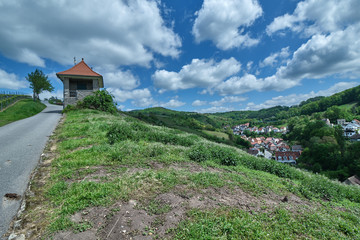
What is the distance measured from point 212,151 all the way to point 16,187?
22.1 ft

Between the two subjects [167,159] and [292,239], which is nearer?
[292,239]

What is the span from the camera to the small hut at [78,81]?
23422 mm

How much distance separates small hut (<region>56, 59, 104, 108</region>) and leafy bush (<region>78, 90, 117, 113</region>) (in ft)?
6.96

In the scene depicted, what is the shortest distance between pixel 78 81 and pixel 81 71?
166 cm

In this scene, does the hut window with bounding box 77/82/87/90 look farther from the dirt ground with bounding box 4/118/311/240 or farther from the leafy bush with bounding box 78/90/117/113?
the dirt ground with bounding box 4/118/311/240

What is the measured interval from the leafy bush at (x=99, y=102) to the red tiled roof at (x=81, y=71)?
375cm

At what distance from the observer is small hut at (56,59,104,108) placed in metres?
23.4

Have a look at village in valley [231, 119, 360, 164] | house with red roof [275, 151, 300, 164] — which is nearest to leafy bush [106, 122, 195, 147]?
village in valley [231, 119, 360, 164]

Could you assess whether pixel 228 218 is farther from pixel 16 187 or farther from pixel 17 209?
pixel 16 187

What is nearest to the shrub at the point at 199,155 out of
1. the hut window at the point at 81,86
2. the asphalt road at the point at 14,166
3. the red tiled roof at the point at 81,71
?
the asphalt road at the point at 14,166

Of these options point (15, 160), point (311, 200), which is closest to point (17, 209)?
point (15, 160)

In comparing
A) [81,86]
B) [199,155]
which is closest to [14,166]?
[199,155]

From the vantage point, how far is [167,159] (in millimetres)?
6320

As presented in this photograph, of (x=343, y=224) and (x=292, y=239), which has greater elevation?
(x=292, y=239)
